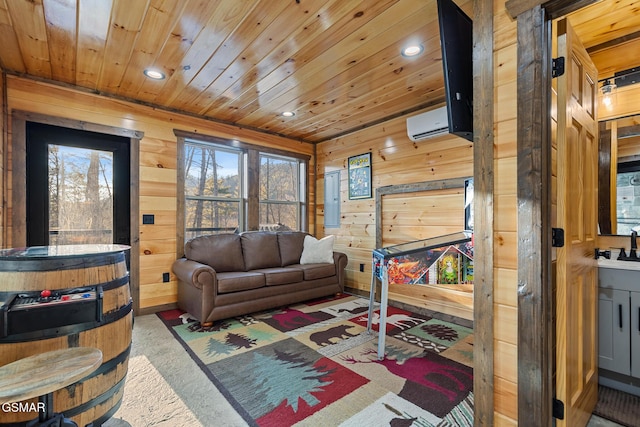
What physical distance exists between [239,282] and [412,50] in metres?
2.78

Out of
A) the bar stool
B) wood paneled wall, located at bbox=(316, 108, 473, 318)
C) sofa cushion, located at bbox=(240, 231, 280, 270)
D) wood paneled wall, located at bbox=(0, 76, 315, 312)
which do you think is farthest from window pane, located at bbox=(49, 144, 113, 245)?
wood paneled wall, located at bbox=(316, 108, 473, 318)

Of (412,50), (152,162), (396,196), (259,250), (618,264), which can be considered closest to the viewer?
(618,264)

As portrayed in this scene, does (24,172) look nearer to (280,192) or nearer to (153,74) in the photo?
(153,74)

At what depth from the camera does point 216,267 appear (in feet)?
11.7

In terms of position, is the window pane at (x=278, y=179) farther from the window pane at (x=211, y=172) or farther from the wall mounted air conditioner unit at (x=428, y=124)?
the wall mounted air conditioner unit at (x=428, y=124)

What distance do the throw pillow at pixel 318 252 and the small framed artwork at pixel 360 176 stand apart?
794 millimetres

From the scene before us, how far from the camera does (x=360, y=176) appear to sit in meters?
4.28

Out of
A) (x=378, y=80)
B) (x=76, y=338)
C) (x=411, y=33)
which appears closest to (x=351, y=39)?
(x=411, y=33)

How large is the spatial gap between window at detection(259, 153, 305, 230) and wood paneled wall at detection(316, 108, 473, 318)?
0.40 meters

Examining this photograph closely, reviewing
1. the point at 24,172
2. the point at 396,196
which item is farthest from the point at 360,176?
the point at 24,172

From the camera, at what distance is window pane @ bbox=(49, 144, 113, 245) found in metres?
3.00

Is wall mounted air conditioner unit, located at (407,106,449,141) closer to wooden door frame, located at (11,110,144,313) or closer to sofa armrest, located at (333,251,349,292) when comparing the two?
sofa armrest, located at (333,251,349,292)

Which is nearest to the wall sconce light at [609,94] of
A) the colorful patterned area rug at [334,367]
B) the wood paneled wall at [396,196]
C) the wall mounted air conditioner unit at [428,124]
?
the wood paneled wall at [396,196]

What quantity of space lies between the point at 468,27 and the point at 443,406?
2.21 m
